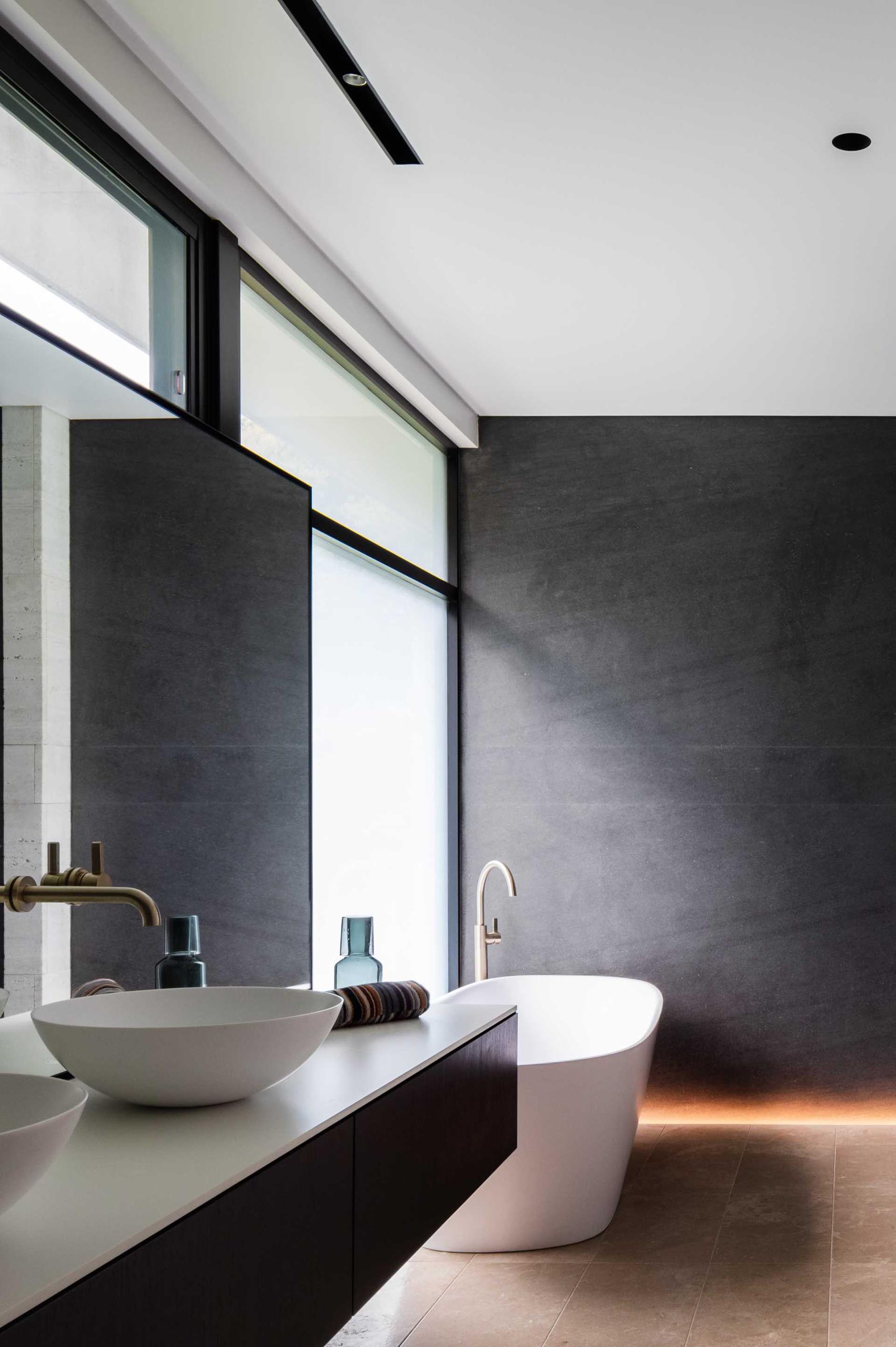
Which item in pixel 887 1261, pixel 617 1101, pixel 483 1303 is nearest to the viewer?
pixel 483 1303

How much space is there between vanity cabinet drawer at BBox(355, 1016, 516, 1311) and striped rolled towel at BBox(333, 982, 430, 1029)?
0.14m

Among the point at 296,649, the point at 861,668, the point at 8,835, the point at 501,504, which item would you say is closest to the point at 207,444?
the point at 296,649

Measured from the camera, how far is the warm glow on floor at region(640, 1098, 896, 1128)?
457 centimetres

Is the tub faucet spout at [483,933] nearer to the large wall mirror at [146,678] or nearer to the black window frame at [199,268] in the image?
the large wall mirror at [146,678]

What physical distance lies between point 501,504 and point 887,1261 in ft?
9.53

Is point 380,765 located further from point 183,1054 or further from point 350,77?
point 183,1054

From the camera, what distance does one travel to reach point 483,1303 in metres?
2.96

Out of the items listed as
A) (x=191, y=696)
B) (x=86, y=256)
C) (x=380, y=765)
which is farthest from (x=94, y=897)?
(x=380, y=765)

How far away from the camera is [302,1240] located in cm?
136

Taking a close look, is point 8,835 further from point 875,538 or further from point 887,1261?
point 875,538

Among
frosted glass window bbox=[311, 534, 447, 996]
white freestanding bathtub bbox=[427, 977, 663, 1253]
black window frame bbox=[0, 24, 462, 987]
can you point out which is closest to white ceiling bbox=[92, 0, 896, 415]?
black window frame bbox=[0, 24, 462, 987]

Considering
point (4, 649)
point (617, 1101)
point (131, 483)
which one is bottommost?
point (617, 1101)

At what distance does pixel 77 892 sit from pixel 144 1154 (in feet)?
1.42

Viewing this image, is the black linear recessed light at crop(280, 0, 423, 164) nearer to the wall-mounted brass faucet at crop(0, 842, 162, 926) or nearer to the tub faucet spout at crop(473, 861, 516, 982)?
the wall-mounted brass faucet at crop(0, 842, 162, 926)
